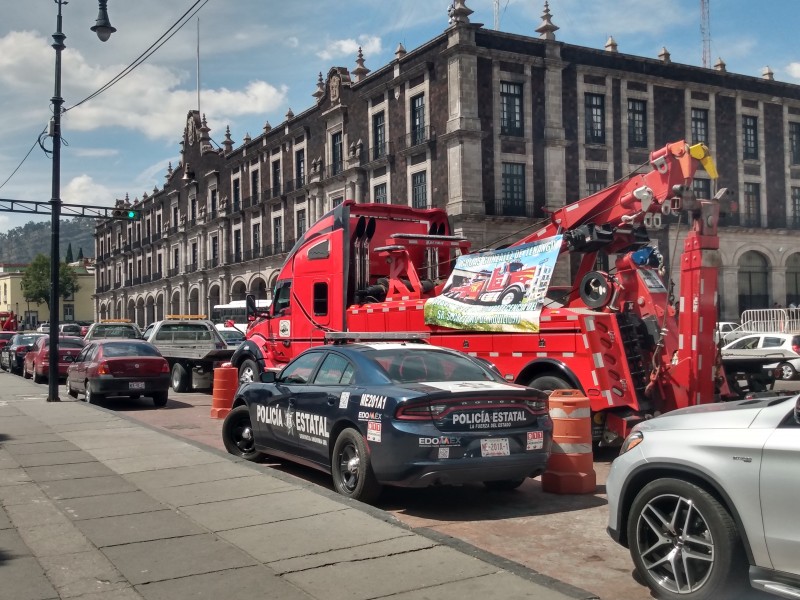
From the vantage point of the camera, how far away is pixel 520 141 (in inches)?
1476

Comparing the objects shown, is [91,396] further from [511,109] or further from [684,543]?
[511,109]

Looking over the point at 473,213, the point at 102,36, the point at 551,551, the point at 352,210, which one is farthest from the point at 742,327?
the point at 551,551

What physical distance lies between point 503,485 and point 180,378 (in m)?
14.5

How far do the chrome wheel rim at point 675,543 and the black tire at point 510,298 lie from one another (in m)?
5.98

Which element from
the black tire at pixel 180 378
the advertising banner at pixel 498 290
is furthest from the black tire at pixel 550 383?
the black tire at pixel 180 378

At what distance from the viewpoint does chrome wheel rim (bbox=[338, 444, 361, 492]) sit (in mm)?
7623

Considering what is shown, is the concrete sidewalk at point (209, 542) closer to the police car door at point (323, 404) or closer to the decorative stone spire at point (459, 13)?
the police car door at point (323, 404)

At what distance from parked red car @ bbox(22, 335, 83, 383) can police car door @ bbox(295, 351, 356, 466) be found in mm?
15759

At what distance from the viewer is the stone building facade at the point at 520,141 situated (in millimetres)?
36656

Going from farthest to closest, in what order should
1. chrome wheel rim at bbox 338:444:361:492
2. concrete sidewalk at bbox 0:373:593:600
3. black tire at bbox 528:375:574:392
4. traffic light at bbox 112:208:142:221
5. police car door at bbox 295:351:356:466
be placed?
traffic light at bbox 112:208:142:221
black tire at bbox 528:375:574:392
police car door at bbox 295:351:356:466
chrome wheel rim at bbox 338:444:361:492
concrete sidewalk at bbox 0:373:593:600

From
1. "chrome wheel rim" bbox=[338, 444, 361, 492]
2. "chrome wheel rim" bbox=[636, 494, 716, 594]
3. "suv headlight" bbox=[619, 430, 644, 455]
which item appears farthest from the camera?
"chrome wheel rim" bbox=[338, 444, 361, 492]

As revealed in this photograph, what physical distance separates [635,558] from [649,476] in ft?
1.72

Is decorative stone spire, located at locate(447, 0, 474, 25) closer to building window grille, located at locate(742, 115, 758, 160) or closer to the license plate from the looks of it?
building window grille, located at locate(742, 115, 758, 160)

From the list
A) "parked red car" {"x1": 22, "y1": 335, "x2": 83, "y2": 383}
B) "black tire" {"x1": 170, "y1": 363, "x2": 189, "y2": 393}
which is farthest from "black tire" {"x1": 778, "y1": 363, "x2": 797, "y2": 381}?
"parked red car" {"x1": 22, "y1": 335, "x2": 83, "y2": 383}
